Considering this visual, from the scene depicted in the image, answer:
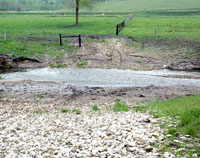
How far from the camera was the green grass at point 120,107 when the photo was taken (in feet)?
51.5

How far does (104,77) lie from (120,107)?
35.8 ft

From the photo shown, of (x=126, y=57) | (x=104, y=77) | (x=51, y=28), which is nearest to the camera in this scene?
(x=104, y=77)

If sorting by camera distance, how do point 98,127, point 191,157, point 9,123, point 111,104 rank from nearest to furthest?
point 191,157
point 98,127
point 9,123
point 111,104

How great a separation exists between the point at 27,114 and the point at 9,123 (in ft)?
5.98

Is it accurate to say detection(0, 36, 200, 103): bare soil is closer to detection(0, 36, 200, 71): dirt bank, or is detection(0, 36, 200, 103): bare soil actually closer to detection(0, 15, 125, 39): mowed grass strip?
detection(0, 36, 200, 71): dirt bank

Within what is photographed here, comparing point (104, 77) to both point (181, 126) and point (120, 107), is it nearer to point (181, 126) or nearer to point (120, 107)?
point (120, 107)

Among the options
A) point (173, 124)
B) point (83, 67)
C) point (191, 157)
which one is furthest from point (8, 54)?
point (191, 157)

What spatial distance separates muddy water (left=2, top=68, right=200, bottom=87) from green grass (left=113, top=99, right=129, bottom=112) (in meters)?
6.89

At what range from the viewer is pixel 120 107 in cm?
1652

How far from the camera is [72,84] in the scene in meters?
24.8

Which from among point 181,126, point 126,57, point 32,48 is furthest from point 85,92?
point 32,48

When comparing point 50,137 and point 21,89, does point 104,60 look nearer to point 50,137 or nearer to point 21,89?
point 21,89

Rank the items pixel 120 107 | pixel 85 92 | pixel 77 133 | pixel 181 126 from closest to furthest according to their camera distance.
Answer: pixel 181 126
pixel 77 133
pixel 120 107
pixel 85 92

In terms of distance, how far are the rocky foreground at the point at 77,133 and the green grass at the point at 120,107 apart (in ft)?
1.16
